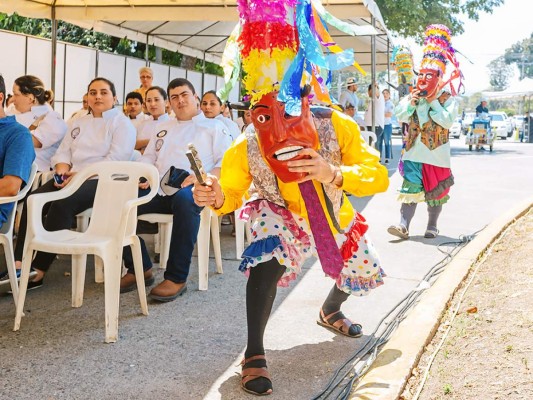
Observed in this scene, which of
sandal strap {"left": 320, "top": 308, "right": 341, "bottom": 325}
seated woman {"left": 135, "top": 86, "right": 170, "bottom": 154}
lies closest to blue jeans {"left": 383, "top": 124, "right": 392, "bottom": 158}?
seated woman {"left": 135, "top": 86, "right": 170, "bottom": 154}

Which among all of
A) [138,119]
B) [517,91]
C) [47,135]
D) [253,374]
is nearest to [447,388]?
[253,374]

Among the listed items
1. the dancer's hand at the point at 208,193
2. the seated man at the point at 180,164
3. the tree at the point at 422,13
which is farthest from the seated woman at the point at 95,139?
the tree at the point at 422,13

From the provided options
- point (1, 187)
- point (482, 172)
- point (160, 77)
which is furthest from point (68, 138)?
point (482, 172)

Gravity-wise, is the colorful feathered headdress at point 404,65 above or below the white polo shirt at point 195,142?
above

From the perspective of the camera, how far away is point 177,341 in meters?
3.85

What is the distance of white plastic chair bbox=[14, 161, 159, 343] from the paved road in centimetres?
20

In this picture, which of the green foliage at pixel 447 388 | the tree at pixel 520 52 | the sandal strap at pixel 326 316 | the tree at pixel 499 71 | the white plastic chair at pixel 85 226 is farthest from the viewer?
the tree at pixel 499 71

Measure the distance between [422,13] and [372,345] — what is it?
19.5m

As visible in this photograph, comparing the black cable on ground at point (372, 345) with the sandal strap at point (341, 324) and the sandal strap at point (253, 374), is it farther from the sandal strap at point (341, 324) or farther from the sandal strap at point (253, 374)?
the sandal strap at point (253, 374)

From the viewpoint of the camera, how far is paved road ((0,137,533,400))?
10.6 feet

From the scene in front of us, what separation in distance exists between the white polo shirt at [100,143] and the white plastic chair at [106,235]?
429mm

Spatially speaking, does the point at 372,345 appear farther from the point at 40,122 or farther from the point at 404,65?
the point at 404,65

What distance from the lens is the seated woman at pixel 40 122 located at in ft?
19.9

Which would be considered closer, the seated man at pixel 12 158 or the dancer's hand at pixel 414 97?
the seated man at pixel 12 158
